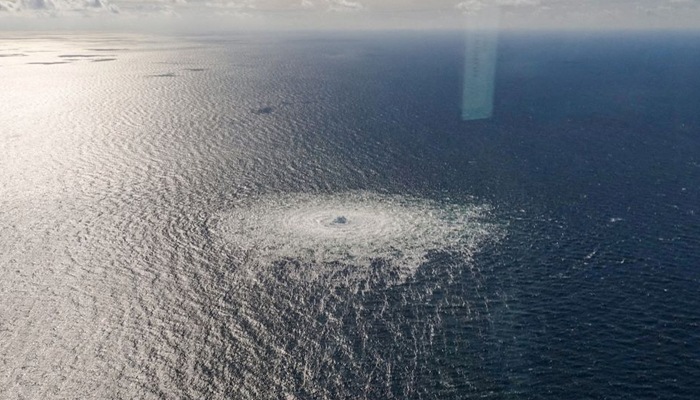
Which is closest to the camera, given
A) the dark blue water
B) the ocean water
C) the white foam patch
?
the dark blue water

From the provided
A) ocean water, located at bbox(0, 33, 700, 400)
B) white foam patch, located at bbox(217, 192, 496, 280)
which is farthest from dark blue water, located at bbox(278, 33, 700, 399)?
white foam patch, located at bbox(217, 192, 496, 280)

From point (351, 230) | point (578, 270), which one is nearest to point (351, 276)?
point (351, 230)

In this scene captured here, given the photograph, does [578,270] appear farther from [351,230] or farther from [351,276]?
[351,230]

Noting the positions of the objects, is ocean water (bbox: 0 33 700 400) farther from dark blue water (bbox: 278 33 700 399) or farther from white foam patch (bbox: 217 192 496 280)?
white foam patch (bbox: 217 192 496 280)

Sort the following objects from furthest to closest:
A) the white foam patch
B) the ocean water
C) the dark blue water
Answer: the white foam patch < the ocean water < the dark blue water

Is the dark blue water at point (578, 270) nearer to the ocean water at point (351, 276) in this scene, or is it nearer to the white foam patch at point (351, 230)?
the ocean water at point (351, 276)

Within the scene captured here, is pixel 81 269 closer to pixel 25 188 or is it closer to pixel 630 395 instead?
pixel 25 188

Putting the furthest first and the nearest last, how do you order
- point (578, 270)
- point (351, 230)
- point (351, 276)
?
1. point (351, 230)
2. point (578, 270)
3. point (351, 276)

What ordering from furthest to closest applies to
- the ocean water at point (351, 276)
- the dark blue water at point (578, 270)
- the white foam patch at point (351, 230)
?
the white foam patch at point (351, 230) < the ocean water at point (351, 276) < the dark blue water at point (578, 270)

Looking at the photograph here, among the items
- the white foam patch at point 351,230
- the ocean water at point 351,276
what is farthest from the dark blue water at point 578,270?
the white foam patch at point 351,230
